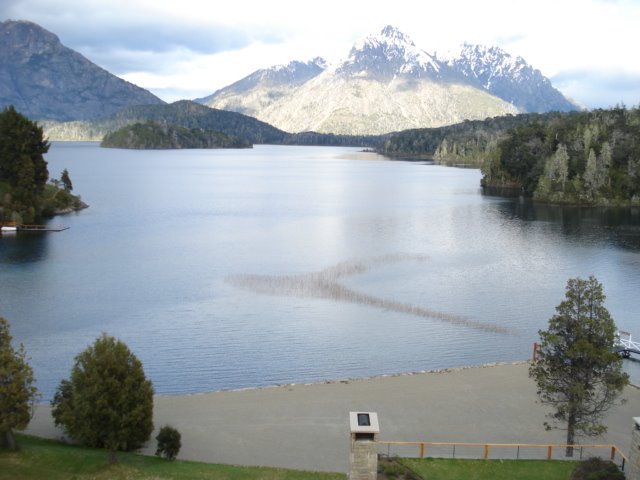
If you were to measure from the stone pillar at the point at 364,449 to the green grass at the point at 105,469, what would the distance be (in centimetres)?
326

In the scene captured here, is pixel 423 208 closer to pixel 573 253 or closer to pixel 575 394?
pixel 573 253

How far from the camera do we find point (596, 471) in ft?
76.3

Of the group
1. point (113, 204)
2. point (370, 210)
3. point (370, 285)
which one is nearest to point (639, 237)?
point (370, 210)

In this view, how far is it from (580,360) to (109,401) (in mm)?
19787

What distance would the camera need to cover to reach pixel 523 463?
84.4 ft

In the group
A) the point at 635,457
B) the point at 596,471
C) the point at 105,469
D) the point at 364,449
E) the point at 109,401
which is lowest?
the point at 105,469

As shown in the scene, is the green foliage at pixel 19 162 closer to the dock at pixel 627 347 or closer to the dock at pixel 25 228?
the dock at pixel 25 228

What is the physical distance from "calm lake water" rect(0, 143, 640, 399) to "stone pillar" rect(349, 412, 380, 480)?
16493mm

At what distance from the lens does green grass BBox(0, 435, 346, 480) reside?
22.6m

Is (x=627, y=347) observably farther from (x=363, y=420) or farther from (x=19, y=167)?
(x=19, y=167)

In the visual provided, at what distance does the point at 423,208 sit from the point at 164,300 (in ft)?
229

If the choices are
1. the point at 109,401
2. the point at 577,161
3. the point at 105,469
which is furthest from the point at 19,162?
the point at 577,161

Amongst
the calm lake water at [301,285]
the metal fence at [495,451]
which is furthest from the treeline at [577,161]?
the metal fence at [495,451]

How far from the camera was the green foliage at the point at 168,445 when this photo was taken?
25.6m
